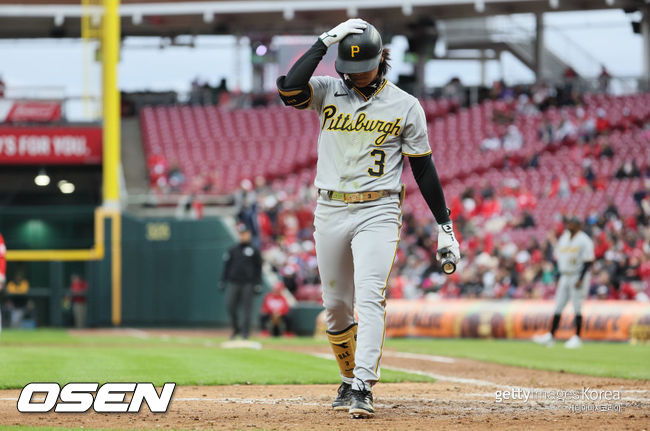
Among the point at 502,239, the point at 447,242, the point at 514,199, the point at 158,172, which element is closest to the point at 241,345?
the point at 447,242

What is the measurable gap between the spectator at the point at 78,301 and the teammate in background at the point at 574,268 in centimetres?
1205

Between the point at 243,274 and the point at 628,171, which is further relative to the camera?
the point at 628,171

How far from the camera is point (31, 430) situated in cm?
490

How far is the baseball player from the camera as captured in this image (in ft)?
19.0

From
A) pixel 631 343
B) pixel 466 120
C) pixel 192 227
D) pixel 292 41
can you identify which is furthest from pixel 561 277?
pixel 292 41

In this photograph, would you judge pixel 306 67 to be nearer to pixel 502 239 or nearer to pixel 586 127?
pixel 502 239

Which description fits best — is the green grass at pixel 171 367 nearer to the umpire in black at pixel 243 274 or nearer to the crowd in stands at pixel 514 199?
the umpire in black at pixel 243 274

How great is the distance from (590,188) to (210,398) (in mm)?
18357

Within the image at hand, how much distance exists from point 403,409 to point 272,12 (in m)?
29.2

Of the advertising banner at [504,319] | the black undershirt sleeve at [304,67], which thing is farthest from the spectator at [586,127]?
the black undershirt sleeve at [304,67]

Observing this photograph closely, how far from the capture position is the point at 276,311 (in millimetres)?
18641

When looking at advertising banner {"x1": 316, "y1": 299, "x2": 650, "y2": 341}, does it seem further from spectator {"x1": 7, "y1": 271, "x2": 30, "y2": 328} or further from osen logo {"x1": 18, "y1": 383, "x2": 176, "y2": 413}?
osen logo {"x1": 18, "y1": 383, "x2": 176, "y2": 413}

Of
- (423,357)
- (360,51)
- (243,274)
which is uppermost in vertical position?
(360,51)

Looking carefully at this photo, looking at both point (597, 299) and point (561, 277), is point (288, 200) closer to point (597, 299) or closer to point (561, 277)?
point (597, 299)
